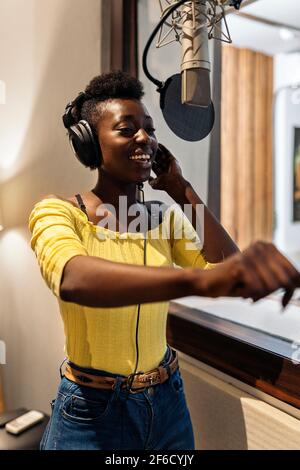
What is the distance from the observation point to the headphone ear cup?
2.68 ft

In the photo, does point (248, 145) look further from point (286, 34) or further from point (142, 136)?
point (142, 136)

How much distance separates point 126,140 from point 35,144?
0.71 m

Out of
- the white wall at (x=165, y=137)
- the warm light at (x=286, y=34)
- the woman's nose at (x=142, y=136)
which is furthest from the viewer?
the warm light at (x=286, y=34)

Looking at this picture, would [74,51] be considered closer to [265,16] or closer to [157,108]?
[157,108]

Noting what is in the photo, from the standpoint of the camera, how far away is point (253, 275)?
46 cm

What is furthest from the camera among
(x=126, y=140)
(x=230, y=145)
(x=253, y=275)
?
(x=230, y=145)

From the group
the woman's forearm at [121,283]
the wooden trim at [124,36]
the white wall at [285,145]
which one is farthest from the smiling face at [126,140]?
the white wall at [285,145]

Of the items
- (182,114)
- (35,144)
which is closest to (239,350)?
(182,114)

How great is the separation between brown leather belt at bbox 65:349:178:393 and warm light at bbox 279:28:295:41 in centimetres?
143

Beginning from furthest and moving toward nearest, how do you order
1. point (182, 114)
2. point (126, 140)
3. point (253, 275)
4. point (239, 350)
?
1. point (239, 350)
2. point (182, 114)
3. point (126, 140)
4. point (253, 275)

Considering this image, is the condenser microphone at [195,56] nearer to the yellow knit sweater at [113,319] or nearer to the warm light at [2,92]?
the yellow knit sweater at [113,319]

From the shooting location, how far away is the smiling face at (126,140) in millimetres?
794

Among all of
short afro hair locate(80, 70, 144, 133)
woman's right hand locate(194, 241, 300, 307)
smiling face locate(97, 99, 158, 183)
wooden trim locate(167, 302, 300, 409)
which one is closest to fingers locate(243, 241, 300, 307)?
woman's right hand locate(194, 241, 300, 307)

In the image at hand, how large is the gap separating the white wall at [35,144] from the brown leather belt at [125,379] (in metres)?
0.65
